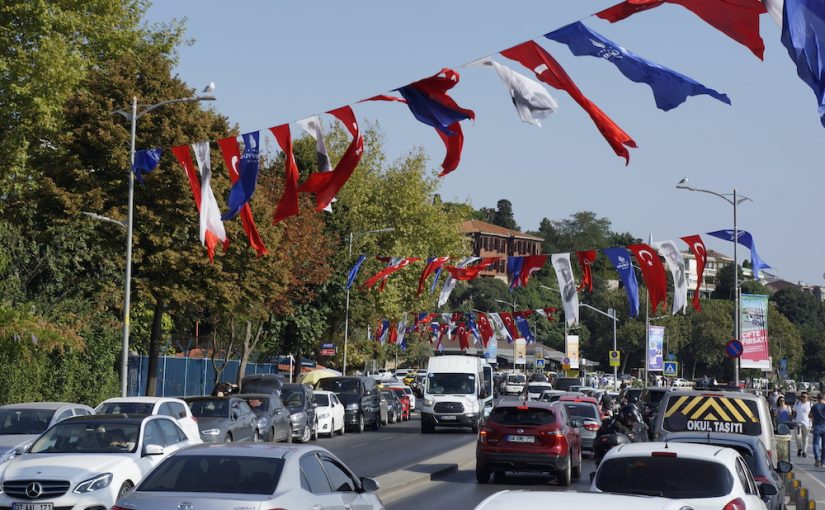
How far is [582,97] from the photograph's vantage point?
15.6m

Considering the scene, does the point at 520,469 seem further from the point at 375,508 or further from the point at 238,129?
the point at 238,129

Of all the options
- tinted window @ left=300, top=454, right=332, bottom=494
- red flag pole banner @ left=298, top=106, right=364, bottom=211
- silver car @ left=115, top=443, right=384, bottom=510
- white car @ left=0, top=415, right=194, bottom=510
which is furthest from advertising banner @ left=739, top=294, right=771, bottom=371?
silver car @ left=115, top=443, right=384, bottom=510

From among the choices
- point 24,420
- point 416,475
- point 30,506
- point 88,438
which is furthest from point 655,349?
point 30,506

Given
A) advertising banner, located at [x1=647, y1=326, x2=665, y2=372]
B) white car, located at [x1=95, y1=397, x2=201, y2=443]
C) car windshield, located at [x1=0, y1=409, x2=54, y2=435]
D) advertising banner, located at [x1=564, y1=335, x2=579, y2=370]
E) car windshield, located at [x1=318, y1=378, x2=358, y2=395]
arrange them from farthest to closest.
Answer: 1. advertising banner, located at [x1=564, y1=335, x2=579, y2=370]
2. advertising banner, located at [x1=647, y1=326, x2=665, y2=372]
3. car windshield, located at [x1=318, y1=378, x2=358, y2=395]
4. white car, located at [x1=95, y1=397, x2=201, y2=443]
5. car windshield, located at [x1=0, y1=409, x2=54, y2=435]

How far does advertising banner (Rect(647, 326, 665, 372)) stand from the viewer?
54938 millimetres

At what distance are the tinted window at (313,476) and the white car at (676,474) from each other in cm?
239

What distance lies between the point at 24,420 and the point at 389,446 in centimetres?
1629

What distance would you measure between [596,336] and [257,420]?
106 m

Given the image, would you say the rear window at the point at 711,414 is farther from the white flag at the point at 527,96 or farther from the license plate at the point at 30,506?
the license plate at the point at 30,506

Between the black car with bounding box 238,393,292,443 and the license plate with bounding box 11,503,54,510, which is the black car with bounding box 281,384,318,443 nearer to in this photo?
the black car with bounding box 238,393,292,443

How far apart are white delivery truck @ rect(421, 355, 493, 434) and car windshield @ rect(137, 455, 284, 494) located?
33.5 meters

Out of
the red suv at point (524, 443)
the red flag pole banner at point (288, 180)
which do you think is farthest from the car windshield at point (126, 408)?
the red suv at point (524, 443)

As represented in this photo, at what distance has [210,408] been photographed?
26.6 m

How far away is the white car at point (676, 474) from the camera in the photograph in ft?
32.3
